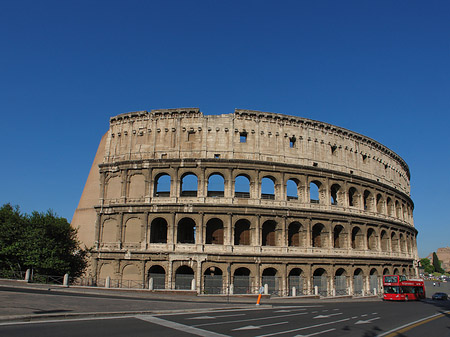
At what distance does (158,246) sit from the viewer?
1368 inches

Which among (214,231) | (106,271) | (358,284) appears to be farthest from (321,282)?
(106,271)

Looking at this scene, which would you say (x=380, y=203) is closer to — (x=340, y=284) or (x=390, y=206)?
(x=390, y=206)

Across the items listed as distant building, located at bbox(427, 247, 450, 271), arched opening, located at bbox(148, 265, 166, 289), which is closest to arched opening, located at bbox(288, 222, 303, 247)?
arched opening, located at bbox(148, 265, 166, 289)

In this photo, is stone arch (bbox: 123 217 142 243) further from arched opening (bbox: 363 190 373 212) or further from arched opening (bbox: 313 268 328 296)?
arched opening (bbox: 363 190 373 212)

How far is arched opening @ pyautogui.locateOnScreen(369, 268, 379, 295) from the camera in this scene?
136ft

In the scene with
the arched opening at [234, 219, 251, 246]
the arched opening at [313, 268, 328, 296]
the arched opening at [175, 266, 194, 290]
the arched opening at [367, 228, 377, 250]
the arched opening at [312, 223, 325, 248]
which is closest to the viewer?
the arched opening at [175, 266, 194, 290]

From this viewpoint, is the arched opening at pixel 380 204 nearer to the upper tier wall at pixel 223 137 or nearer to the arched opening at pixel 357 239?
the arched opening at pixel 357 239

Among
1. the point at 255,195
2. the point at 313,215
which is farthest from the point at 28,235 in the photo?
the point at 313,215

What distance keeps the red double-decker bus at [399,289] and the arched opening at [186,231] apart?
2047 centimetres

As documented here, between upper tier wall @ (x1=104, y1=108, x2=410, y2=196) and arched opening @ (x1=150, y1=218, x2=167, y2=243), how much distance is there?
23.0 ft

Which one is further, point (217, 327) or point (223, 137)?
point (223, 137)

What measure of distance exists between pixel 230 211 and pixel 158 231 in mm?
9126

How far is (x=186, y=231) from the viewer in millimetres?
39375

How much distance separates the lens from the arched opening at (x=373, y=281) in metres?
41.3
